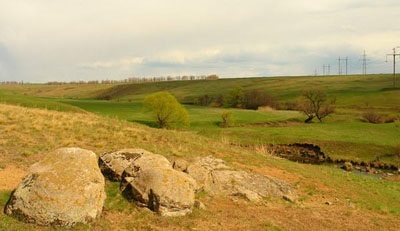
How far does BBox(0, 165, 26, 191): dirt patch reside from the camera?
15.8 metres

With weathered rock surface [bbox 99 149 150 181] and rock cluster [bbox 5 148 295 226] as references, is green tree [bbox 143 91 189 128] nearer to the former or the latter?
rock cluster [bbox 5 148 295 226]

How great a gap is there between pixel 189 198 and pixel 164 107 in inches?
2244

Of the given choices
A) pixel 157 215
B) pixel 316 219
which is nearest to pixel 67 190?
pixel 157 215

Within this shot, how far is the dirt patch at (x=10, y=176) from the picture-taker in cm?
1583

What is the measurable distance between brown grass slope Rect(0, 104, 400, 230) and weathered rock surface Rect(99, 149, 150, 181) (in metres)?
1.88

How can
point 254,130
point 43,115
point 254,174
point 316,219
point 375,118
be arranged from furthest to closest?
point 375,118 < point 254,130 < point 43,115 < point 254,174 < point 316,219

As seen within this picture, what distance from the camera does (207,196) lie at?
1820cm

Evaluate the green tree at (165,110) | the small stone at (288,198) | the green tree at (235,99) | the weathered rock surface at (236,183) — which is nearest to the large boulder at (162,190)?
the weathered rock surface at (236,183)

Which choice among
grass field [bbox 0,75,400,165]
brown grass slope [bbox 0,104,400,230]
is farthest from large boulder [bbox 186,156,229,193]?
grass field [bbox 0,75,400,165]

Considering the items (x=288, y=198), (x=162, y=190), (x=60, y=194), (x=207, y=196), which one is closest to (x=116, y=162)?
(x=162, y=190)

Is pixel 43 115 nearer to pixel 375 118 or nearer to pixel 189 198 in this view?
pixel 189 198

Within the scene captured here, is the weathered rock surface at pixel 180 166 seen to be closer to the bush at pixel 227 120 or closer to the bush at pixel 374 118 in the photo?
the bush at pixel 227 120

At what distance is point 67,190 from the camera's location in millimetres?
13320

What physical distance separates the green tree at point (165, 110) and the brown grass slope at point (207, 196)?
1589 inches
